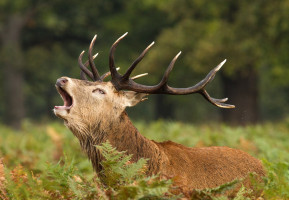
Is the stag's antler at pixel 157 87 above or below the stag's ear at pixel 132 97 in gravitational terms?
above

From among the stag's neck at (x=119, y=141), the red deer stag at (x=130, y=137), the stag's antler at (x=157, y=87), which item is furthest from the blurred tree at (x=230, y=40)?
the stag's neck at (x=119, y=141)

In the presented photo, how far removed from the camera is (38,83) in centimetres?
4109

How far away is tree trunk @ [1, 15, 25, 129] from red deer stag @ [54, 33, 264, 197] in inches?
1006

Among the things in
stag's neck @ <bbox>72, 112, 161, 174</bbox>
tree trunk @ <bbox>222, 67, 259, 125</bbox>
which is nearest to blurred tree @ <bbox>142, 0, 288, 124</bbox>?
tree trunk @ <bbox>222, 67, 259, 125</bbox>

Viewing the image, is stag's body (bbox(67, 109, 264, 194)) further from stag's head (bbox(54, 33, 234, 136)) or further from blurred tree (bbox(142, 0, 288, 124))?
blurred tree (bbox(142, 0, 288, 124))

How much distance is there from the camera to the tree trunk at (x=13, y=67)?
31.3 metres

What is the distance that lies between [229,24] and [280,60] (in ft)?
9.51

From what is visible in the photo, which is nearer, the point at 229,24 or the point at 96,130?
the point at 96,130

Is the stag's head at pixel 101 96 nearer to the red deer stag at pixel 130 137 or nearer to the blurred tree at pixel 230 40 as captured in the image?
the red deer stag at pixel 130 137

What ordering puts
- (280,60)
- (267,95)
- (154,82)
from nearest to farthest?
(280,60)
(154,82)
(267,95)

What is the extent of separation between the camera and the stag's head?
5.96m

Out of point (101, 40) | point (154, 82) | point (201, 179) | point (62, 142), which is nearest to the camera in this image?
point (201, 179)

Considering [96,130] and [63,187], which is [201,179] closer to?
[96,130]

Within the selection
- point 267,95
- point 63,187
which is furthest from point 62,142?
point 267,95
